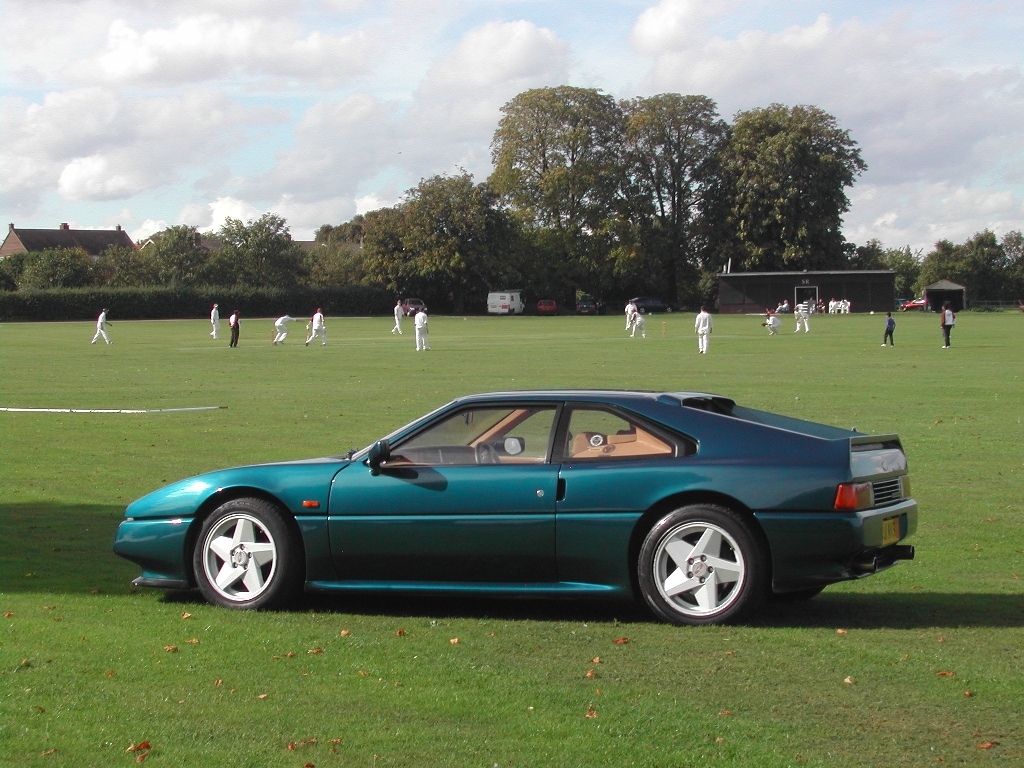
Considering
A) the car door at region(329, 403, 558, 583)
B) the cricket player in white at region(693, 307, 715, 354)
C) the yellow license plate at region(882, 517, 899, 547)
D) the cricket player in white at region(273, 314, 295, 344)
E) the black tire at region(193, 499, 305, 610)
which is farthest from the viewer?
the cricket player in white at region(273, 314, 295, 344)

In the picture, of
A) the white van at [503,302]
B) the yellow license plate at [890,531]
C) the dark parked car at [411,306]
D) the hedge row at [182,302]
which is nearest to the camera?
the yellow license plate at [890,531]

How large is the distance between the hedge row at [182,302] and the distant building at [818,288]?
29.9 m

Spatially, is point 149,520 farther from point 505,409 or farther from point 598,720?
point 598,720

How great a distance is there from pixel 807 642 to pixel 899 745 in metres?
1.61

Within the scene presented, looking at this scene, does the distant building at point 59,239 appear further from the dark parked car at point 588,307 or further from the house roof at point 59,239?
the dark parked car at point 588,307

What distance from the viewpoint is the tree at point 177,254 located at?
106 meters

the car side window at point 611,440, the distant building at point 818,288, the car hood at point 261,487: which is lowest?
the car hood at point 261,487

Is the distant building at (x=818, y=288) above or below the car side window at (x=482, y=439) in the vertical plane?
above

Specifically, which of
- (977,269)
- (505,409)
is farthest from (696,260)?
(505,409)

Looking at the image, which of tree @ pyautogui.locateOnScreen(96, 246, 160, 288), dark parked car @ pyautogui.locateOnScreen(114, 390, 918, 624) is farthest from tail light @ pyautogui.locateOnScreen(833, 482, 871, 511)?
tree @ pyautogui.locateOnScreen(96, 246, 160, 288)

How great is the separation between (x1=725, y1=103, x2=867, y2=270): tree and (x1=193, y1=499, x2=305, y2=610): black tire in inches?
3731

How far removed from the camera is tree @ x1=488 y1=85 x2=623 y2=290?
9831cm

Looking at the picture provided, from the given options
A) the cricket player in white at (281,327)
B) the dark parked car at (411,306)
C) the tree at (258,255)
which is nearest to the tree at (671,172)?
the dark parked car at (411,306)

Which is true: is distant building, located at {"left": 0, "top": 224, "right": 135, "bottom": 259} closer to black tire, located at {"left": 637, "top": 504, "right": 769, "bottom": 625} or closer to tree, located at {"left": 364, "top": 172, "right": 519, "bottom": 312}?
tree, located at {"left": 364, "top": 172, "right": 519, "bottom": 312}
